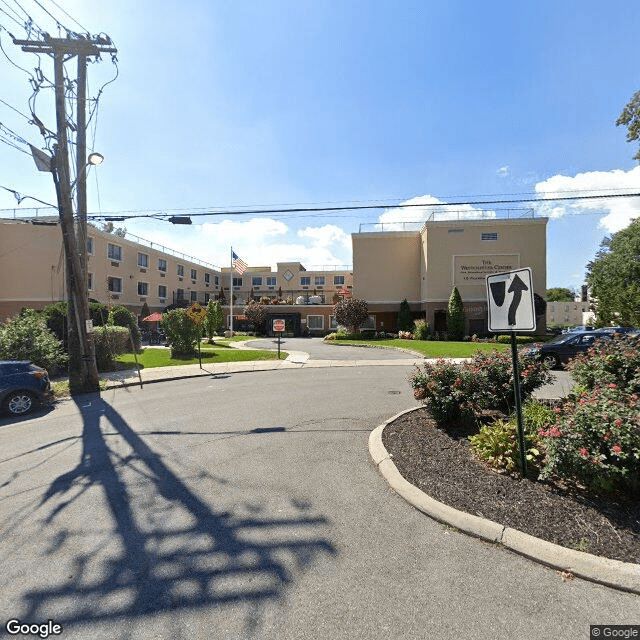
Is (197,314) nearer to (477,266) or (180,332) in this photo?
(180,332)

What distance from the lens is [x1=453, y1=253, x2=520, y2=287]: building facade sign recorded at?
3048 centimetres

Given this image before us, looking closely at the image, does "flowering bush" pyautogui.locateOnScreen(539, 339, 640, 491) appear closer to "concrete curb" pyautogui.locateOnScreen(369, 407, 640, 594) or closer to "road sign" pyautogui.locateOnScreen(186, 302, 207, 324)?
"concrete curb" pyautogui.locateOnScreen(369, 407, 640, 594)

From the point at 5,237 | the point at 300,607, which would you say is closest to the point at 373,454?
the point at 300,607


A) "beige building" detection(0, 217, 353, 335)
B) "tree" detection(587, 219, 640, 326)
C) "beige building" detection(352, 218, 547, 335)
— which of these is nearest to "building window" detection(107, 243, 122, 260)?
"beige building" detection(0, 217, 353, 335)

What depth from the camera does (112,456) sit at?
5438 millimetres

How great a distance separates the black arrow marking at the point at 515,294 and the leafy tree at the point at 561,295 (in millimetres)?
107465

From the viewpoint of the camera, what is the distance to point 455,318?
29016mm

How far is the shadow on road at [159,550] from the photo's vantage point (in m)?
2.47

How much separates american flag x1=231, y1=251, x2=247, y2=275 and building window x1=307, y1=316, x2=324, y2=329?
12457 millimetres

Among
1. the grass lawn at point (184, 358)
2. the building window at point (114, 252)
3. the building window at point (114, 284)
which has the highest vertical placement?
the building window at point (114, 252)

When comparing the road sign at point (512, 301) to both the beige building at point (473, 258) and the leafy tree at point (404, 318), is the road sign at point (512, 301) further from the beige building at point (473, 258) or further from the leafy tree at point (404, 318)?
the leafy tree at point (404, 318)

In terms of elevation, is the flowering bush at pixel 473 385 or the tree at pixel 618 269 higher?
the tree at pixel 618 269

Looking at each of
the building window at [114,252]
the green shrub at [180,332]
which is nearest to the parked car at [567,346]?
the green shrub at [180,332]

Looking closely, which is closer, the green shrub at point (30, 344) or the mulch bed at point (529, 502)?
the mulch bed at point (529, 502)
